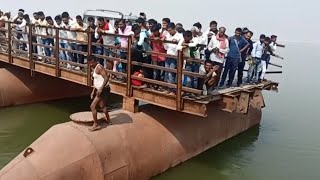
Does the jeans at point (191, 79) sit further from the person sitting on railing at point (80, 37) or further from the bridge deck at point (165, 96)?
the person sitting on railing at point (80, 37)

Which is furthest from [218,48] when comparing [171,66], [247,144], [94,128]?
[247,144]

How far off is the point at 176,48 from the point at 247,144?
5.34 meters

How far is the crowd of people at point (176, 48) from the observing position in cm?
935

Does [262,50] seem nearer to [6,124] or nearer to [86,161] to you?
[86,161]

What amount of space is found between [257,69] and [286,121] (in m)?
4.62

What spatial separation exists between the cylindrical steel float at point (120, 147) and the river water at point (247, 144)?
2.01 ft

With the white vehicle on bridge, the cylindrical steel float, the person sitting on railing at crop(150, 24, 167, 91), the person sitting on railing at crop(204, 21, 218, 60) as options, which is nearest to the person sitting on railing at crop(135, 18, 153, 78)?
the person sitting on railing at crop(150, 24, 167, 91)

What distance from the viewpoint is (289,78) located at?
3127 centimetres

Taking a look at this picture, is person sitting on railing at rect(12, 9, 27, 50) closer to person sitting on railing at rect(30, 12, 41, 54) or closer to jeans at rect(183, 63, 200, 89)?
person sitting on railing at rect(30, 12, 41, 54)

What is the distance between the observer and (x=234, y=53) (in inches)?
439

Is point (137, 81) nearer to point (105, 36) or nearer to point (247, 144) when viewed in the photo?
point (105, 36)

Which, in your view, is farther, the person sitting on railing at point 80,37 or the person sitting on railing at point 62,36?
the person sitting on railing at point 62,36

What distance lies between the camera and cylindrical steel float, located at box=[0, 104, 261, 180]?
7562mm

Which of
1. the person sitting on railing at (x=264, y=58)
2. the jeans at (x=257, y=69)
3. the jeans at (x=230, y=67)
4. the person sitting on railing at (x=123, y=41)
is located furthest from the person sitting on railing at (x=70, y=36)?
the person sitting on railing at (x=264, y=58)
